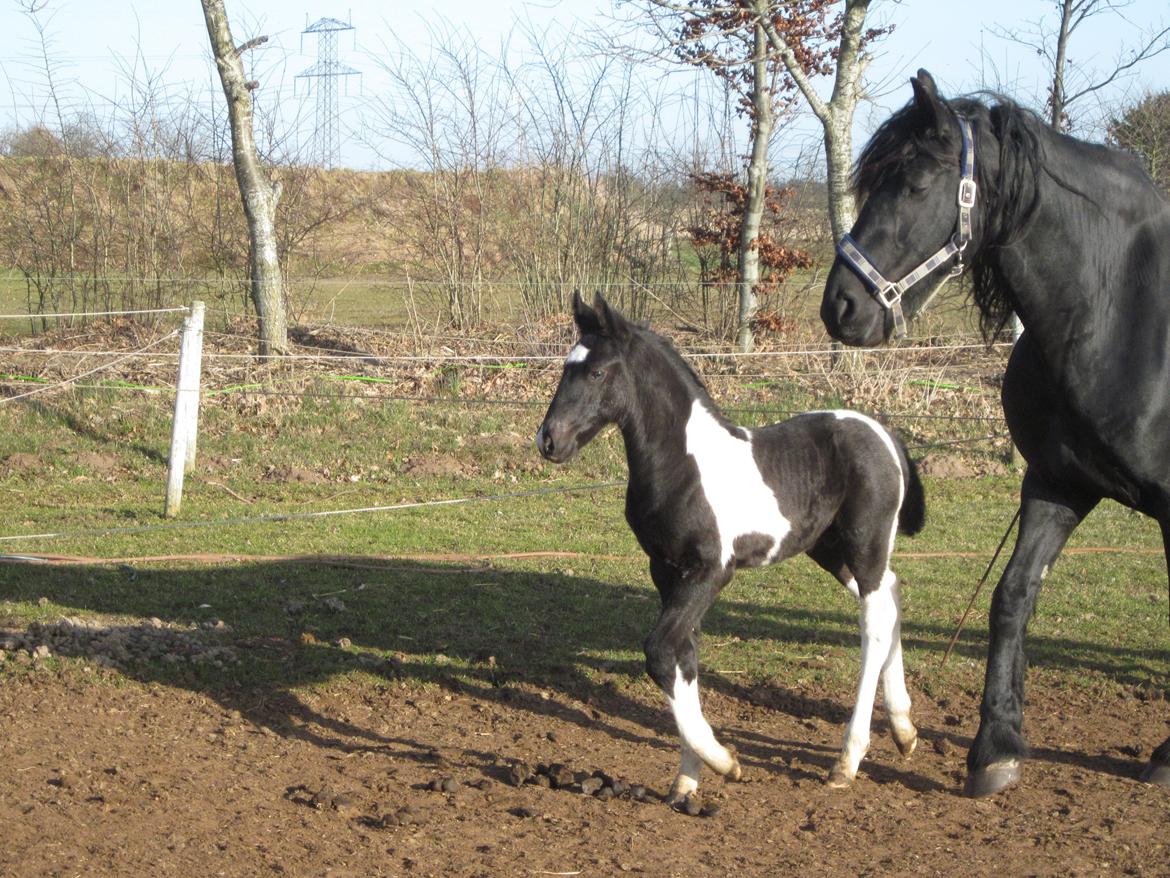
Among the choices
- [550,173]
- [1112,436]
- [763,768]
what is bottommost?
[763,768]

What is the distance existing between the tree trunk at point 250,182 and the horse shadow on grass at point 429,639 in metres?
7.39

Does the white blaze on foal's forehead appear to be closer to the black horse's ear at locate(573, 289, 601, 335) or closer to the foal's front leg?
the black horse's ear at locate(573, 289, 601, 335)

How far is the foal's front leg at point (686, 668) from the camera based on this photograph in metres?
4.60

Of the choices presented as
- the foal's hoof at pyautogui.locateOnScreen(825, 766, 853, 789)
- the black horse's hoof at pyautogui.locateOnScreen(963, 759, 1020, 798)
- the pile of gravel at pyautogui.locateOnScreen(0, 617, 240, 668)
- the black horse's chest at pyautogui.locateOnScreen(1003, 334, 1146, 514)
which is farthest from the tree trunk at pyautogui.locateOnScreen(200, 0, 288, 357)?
the black horse's hoof at pyautogui.locateOnScreen(963, 759, 1020, 798)

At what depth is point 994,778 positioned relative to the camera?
472 cm

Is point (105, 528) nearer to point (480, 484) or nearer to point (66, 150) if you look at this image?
point (480, 484)

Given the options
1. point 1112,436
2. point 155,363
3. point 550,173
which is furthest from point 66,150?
point 1112,436

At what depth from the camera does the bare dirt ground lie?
4117mm

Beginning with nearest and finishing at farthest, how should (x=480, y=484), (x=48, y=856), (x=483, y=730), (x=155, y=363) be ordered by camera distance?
(x=48, y=856)
(x=483, y=730)
(x=480, y=484)
(x=155, y=363)

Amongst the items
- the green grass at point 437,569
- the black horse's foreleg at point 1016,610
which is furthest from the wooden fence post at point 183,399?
the black horse's foreleg at point 1016,610

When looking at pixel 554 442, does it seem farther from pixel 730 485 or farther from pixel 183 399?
pixel 183 399

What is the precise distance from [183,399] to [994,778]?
803 centimetres

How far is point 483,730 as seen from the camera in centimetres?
557

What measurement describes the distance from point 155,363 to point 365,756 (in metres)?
10.6
